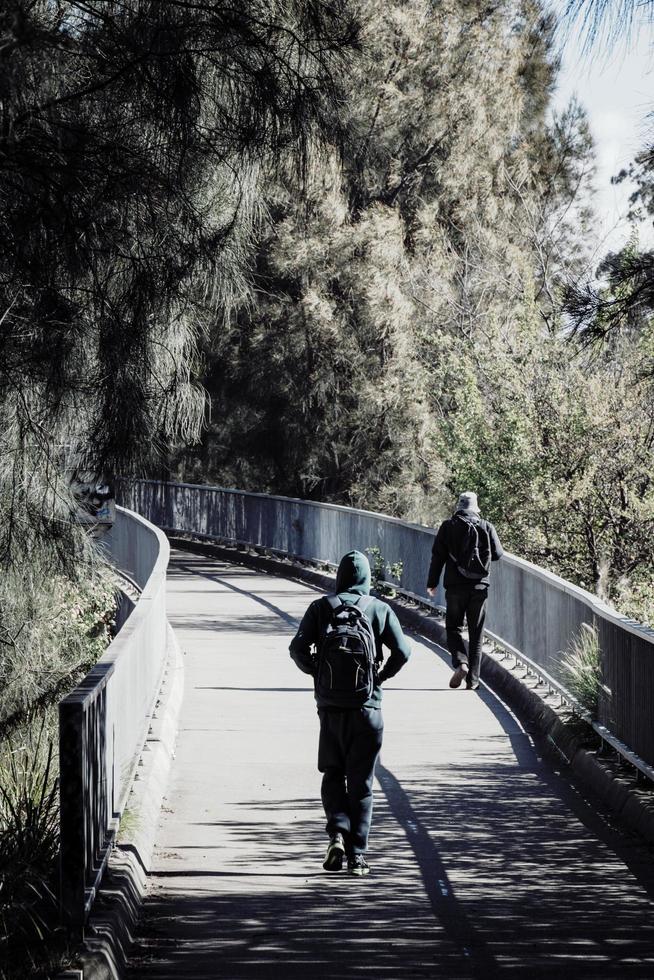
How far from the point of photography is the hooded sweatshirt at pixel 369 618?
8562 mm

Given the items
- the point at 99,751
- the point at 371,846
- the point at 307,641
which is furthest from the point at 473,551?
the point at 99,751

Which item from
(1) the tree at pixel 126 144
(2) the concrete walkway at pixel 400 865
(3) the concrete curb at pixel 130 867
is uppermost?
(1) the tree at pixel 126 144

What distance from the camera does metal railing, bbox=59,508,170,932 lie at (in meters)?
6.43

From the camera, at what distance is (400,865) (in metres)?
8.79

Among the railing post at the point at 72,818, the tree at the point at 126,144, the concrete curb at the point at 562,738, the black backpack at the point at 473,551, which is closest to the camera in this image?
the railing post at the point at 72,818

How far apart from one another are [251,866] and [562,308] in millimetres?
3698

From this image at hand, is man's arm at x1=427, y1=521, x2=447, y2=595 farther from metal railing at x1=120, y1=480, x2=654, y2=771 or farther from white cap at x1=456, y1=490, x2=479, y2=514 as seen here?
metal railing at x1=120, y1=480, x2=654, y2=771

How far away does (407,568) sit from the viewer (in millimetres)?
22109

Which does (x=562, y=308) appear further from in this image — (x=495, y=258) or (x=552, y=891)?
(x=495, y=258)

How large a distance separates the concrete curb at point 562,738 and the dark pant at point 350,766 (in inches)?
73.4

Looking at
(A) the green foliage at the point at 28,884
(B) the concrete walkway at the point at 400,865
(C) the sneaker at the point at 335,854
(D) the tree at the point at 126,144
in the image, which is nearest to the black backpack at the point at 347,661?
(C) the sneaker at the point at 335,854

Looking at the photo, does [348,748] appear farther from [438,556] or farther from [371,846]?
[438,556]

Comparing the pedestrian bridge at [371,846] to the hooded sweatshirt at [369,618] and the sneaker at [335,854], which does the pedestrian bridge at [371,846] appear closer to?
the sneaker at [335,854]

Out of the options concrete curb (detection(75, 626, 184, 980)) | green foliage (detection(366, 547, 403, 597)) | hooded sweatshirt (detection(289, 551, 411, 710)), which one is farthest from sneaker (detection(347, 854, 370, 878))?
green foliage (detection(366, 547, 403, 597))
